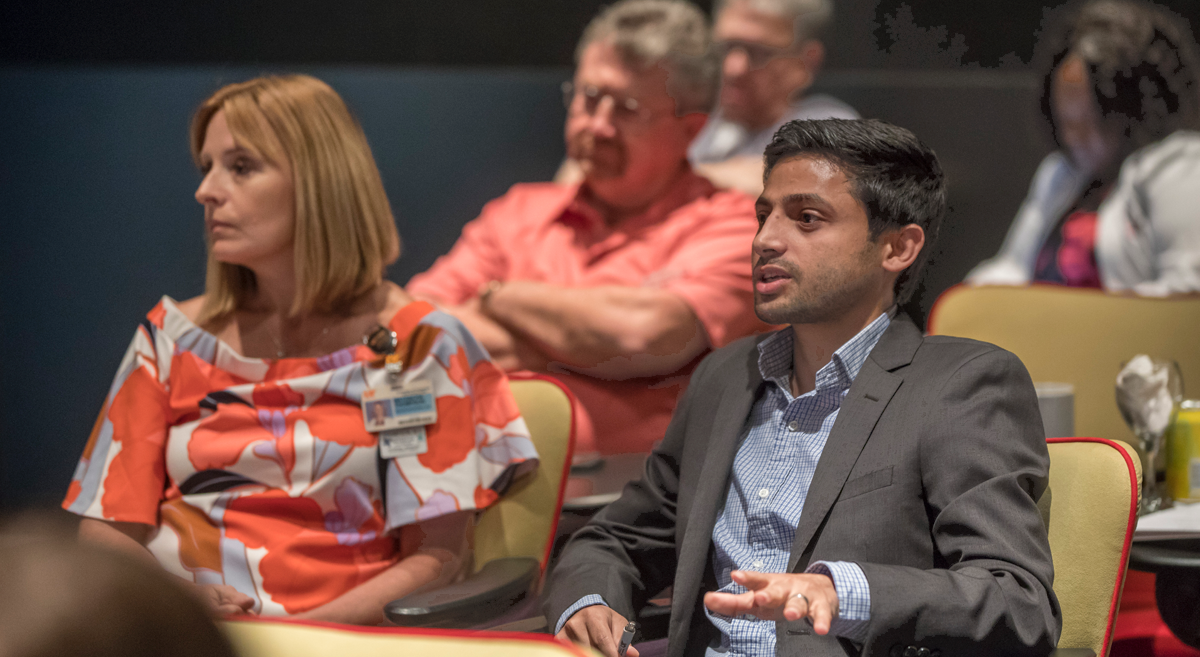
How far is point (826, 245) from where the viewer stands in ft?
4.68

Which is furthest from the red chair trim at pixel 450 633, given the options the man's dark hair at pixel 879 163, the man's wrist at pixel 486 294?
the man's wrist at pixel 486 294

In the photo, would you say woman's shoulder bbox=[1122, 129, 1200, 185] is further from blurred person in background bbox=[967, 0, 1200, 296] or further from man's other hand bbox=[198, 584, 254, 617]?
man's other hand bbox=[198, 584, 254, 617]

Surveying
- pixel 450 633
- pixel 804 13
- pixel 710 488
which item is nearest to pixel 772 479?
pixel 710 488

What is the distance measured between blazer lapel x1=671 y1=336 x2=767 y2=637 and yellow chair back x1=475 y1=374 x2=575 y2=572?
0.42 meters

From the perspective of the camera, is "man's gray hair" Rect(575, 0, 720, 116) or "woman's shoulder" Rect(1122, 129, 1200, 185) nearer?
"man's gray hair" Rect(575, 0, 720, 116)

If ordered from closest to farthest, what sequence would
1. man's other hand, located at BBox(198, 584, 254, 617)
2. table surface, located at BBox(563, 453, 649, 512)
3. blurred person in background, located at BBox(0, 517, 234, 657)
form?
blurred person in background, located at BBox(0, 517, 234, 657)
man's other hand, located at BBox(198, 584, 254, 617)
table surface, located at BBox(563, 453, 649, 512)

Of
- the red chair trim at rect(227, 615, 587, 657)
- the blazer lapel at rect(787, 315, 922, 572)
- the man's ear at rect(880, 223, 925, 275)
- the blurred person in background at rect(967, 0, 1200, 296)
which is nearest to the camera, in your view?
the red chair trim at rect(227, 615, 587, 657)

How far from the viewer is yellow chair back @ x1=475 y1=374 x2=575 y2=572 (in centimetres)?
186

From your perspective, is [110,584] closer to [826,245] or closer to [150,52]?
[826,245]

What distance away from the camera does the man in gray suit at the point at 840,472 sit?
1188 mm

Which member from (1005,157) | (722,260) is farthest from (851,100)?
(722,260)

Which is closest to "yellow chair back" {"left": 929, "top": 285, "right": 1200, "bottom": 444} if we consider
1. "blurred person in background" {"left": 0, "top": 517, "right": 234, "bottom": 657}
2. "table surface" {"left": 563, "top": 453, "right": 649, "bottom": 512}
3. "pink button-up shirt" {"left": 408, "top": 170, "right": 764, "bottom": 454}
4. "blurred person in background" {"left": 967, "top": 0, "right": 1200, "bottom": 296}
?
"pink button-up shirt" {"left": 408, "top": 170, "right": 764, "bottom": 454}

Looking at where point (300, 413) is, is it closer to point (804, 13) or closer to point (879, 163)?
point (879, 163)

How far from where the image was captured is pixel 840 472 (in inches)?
52.9
